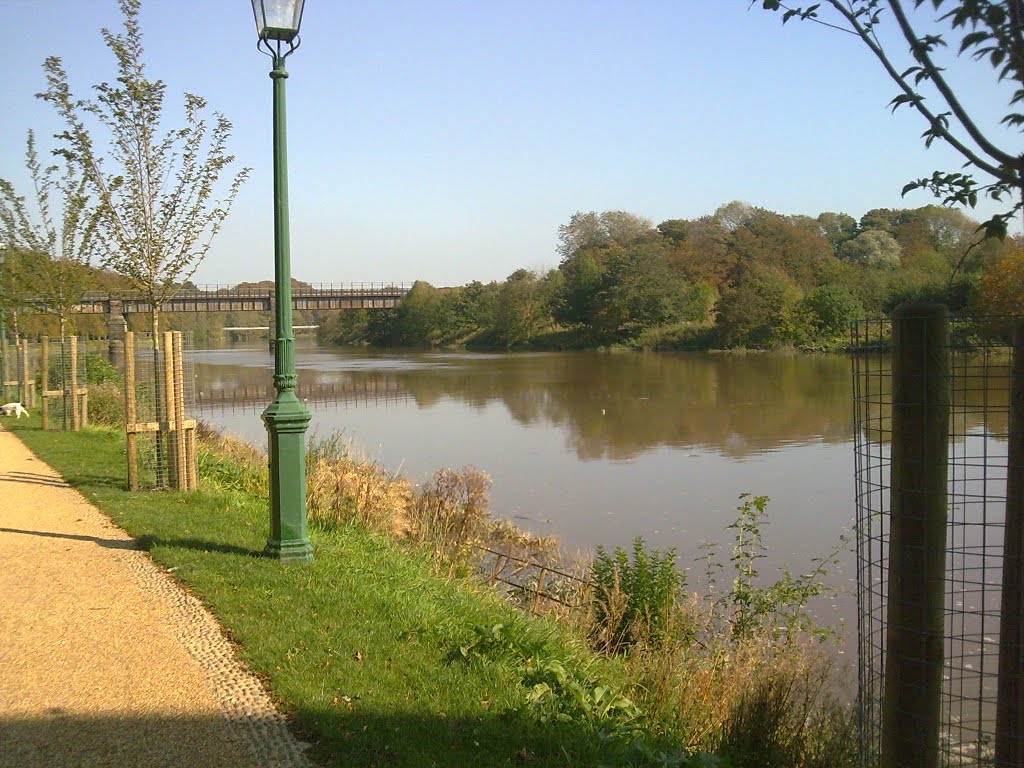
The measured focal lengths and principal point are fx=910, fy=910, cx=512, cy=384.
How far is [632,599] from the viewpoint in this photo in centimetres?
845


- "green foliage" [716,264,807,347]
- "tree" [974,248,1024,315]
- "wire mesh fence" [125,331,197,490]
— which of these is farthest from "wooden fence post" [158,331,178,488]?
"green foliage" [716,264,807,347]

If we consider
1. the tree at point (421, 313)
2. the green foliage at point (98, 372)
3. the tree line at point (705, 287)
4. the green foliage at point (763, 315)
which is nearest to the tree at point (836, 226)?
the tree line at point (705, 287)

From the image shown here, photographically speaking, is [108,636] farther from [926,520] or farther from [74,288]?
[74,288]

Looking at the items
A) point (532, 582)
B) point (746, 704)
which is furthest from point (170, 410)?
point (746, 704)

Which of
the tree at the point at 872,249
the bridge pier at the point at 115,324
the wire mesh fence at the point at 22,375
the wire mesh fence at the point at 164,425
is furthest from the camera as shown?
the tree at the point at 872,249

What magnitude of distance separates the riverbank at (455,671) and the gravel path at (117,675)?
19cm

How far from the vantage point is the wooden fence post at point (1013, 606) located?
2963mm

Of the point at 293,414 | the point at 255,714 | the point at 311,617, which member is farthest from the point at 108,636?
the point at 293,414

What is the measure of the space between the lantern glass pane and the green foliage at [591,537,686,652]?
543cm

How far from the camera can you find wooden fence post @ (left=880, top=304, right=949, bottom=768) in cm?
320

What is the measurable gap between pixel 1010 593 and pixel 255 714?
3478 mm

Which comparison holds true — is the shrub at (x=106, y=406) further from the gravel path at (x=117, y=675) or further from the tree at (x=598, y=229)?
the tree at (x=598, y=229)

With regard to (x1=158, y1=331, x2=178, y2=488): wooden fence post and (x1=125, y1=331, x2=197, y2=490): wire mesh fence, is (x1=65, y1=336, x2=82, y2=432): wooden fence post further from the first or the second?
(x1=158, y1=331, x2=178, y2=488): wooden fence post

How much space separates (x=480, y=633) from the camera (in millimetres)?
5684
